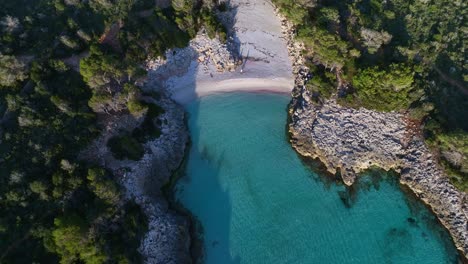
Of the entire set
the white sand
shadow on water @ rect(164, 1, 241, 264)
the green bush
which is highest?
the white sand

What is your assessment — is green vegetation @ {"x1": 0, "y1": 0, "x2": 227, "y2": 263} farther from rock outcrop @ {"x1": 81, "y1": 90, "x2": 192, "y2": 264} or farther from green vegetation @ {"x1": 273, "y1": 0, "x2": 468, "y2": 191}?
green vegetation @ {"x1": 273, "y1": 0, "x2": 468, "y2": 191}

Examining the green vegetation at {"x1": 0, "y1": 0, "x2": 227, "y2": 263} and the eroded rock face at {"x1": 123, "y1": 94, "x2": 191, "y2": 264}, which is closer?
the green vegetation at {"x1": 0, "y1": 0, "x2": 227, "y2": 263}

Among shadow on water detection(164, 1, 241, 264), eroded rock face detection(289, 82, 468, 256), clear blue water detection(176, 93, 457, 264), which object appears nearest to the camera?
clear blue water detection(176, 93, 457, 264)

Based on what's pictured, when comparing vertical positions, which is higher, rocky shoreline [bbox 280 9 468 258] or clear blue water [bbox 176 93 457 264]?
rocky shoreline [bbox 280 9 468 258]

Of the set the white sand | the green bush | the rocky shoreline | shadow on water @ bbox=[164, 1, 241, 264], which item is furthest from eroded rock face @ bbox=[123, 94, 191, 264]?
the rocky shoreline

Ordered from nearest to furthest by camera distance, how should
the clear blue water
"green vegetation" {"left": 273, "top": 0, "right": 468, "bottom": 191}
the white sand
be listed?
the clear blue water
"green vegetation" {"left": 273, "top": 0, "right": 468, "bottom": 191}
the white sand

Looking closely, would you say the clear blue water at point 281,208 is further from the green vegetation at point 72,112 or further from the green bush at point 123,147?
the green vegetation at point 72,112

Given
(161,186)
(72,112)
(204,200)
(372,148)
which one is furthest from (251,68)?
(72,112)

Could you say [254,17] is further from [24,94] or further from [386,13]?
[24,94]

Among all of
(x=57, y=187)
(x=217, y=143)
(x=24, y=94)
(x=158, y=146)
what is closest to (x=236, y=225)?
(x=217, y=143)
